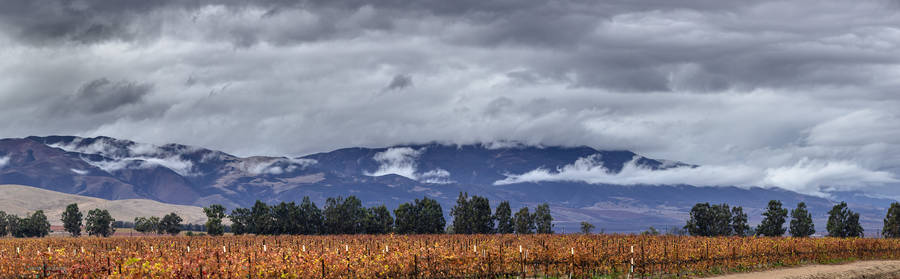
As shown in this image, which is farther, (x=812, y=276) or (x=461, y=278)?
(x=812, y=276)

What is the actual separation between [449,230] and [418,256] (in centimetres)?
12719

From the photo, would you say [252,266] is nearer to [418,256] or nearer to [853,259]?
[418,256]

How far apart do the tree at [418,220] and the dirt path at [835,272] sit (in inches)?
3295

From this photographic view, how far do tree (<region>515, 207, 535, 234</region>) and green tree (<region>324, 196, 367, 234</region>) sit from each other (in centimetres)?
3106

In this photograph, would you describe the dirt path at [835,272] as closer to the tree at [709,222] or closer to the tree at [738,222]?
the tree at [709,222]

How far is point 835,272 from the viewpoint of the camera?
67.4 meters

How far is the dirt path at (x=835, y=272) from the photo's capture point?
63125 millimetres

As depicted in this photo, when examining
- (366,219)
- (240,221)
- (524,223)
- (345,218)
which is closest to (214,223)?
(240,221)

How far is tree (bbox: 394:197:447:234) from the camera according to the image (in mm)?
148250

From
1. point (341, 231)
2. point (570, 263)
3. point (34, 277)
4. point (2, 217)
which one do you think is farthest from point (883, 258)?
point (2, 217)

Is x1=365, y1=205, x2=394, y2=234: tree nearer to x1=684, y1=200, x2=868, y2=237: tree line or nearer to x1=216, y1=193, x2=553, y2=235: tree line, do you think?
x1=216, y1=193, x2=553, y2=235: tree line

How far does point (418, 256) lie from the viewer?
162 feet

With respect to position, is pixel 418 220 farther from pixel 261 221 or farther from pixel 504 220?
pixel 261 221

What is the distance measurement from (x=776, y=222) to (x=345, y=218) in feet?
260
